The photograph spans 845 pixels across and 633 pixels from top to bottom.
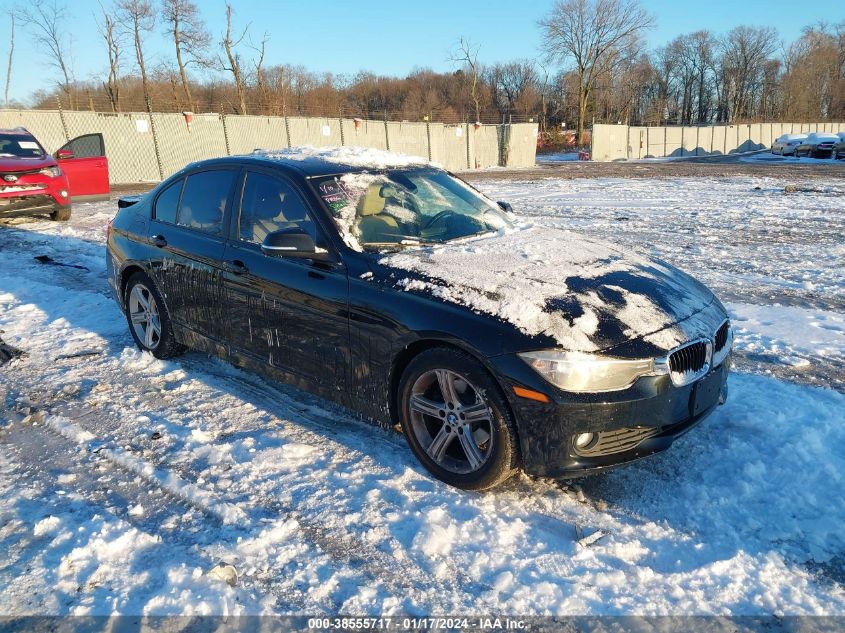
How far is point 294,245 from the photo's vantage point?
352cm

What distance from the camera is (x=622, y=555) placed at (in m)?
2.65

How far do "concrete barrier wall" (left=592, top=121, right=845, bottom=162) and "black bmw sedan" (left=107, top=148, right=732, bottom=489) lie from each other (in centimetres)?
4293

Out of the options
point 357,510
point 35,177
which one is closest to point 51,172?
point 35,177

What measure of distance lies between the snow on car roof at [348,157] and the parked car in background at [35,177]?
9056 millimetres

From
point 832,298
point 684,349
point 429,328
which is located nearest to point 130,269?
point 429,328

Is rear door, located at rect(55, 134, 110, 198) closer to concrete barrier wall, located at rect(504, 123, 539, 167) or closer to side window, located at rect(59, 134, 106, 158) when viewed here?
side window, located at rect(59, 134, 106, 158)

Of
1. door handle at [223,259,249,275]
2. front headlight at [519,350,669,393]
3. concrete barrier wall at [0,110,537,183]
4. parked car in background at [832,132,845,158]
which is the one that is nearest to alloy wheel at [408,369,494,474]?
front headlight at [519,350,669,393]

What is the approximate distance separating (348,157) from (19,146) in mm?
10914

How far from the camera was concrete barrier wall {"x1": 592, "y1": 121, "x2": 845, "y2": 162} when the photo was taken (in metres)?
45.3

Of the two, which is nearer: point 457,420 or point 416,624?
point 416,624

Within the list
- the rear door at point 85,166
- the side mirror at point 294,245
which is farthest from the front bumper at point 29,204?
the side mirror at point 294,245

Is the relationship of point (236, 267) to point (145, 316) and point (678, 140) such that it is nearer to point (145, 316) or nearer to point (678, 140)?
point (145, 316)

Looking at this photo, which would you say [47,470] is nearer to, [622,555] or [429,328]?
[429,328]

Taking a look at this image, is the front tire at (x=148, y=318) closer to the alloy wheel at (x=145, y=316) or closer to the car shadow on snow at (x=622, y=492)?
the alloy wheel at (x=145, y=316)
